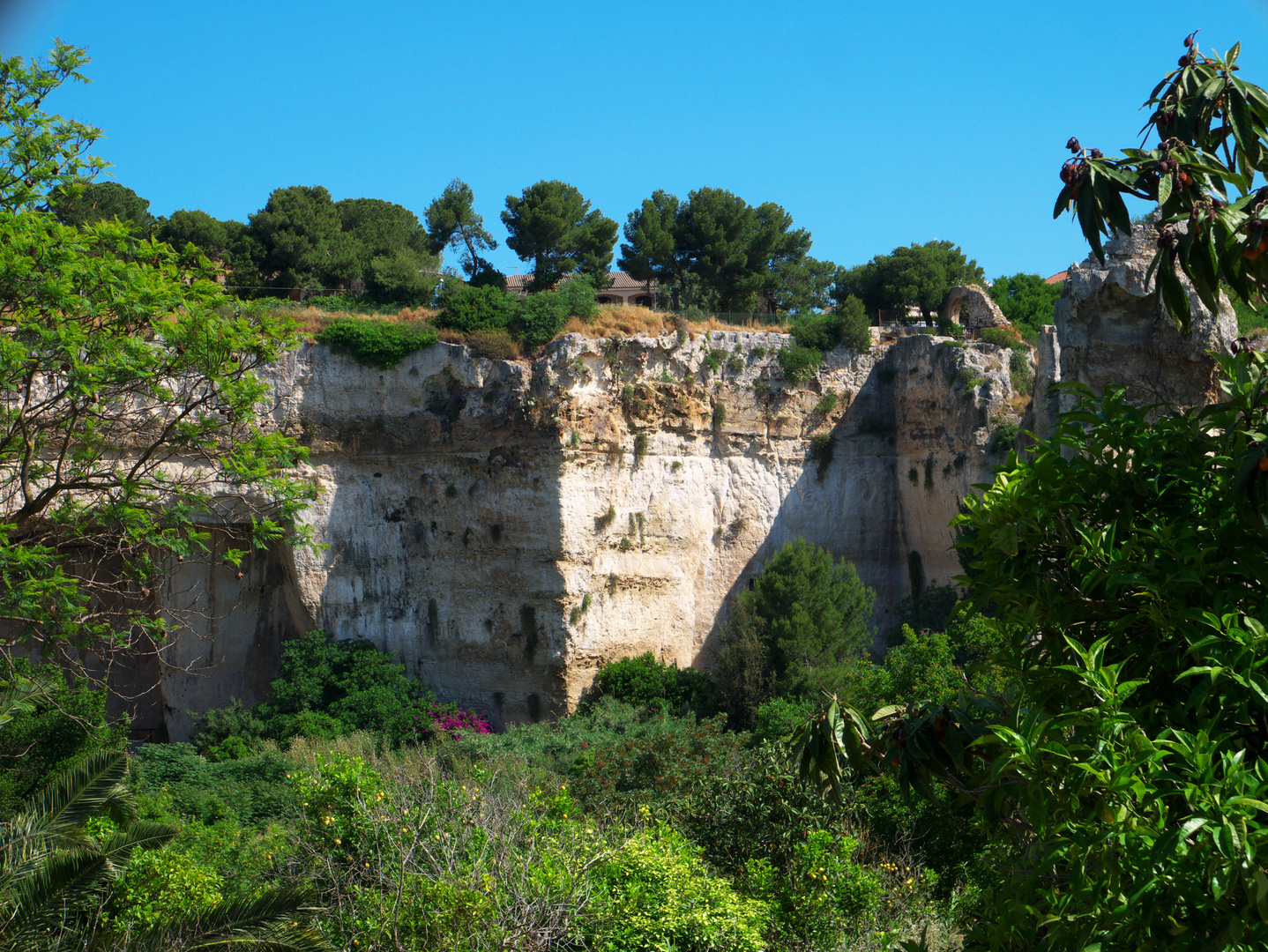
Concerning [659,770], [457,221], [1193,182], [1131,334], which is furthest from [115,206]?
[1193,182]

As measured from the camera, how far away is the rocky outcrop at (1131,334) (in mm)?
15984

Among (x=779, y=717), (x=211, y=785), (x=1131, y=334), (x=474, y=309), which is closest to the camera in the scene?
(x=1131, y=334)

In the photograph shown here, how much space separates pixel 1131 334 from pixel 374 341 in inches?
656

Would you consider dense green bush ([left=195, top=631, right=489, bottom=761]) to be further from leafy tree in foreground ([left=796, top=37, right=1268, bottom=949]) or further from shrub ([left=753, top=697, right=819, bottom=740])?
leafy tree in foreground ([left=796, top=37, right=1268, bottom=949])

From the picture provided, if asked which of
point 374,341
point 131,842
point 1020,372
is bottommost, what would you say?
point 131,842

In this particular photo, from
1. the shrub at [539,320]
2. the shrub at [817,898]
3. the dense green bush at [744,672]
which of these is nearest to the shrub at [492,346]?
the shrub at [539,320]

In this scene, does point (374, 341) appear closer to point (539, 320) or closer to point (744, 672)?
point (539, 320)

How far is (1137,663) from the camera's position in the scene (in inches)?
170

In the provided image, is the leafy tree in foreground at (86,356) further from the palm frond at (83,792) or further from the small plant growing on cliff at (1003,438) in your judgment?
the small plant growing on cliff at (1003,438)

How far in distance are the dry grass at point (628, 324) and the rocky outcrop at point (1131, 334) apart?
392 inches

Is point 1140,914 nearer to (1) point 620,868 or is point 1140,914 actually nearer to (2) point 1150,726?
(2) point 1150,726

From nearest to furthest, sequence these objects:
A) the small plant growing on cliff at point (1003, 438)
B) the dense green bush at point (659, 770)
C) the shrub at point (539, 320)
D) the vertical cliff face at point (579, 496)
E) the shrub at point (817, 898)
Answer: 1. the shrub at point (817, 898)
2. the dense green bush at point (659, 770)
3. the small plant growing on cliff at point (1003, 438)
4. the vertical cliff face at point (579, 496)
5. the shrub at point (539, 320)

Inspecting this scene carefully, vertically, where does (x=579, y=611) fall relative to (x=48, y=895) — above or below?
above

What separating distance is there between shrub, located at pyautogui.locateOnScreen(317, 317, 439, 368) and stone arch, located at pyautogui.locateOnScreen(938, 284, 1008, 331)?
14870 mm
